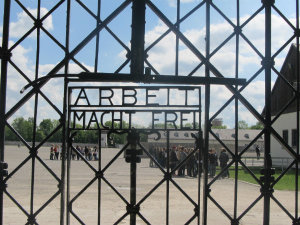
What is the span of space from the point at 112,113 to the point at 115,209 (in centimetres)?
633

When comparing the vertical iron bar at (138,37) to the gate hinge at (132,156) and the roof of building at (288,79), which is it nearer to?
the gate hinge at (132,156)

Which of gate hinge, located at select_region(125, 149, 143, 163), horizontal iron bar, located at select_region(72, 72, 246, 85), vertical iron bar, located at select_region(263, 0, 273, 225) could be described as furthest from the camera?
vertical iron bar, located at select_region(263, 0, 273, 225)

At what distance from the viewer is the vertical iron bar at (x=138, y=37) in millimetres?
3352

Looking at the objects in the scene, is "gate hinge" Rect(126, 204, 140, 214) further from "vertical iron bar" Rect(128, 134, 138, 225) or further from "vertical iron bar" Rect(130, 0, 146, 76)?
"vertical iron bar" Rect(130, 0, 146, 76)

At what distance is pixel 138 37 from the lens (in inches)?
134

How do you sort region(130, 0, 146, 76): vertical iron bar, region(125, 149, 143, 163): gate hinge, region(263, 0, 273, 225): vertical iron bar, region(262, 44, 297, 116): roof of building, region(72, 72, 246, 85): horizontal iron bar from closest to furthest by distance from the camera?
region(72, 72, 246, 85): horizontal iron bar
region(130, 0, 146, 76): vertical iron bar
region(125, 149, 143, 163): gate hinge
region(263, 0, 273, 225): vertical iron bar
region(262, 44, 297, 116): roof of building

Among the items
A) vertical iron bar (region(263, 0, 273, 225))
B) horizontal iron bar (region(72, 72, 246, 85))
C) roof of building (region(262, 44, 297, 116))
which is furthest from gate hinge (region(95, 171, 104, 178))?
roof of building (region(262, 44, 297, 116))

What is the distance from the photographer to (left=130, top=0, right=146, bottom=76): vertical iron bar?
3.35 metres

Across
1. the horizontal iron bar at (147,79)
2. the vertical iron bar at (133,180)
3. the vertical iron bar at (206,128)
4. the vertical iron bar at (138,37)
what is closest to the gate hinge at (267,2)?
the vertical iron bar at (206,128)

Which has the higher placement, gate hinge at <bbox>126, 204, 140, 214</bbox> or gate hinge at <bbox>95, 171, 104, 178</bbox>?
gate hinge at <bbox>95, 171, 104, 178</bbox>

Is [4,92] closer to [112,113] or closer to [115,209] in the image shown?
[112,113]

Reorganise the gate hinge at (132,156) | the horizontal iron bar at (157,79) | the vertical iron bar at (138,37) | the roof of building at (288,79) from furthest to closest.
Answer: the roof of building at (288,79), the gate hinge at (132,156), the vertical iron bar at (138,37), the horizontal iron bar at (157,79)

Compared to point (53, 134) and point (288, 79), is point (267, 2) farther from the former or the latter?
point (288, 79)

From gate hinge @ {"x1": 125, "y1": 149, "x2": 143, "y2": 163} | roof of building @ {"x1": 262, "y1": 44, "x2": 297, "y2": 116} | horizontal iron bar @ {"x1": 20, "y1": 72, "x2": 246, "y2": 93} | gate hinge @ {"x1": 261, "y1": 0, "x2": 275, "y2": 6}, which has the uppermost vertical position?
roof of building @ {"x1": 262, "y1": 44, "x2": 297, "y2": 116}
